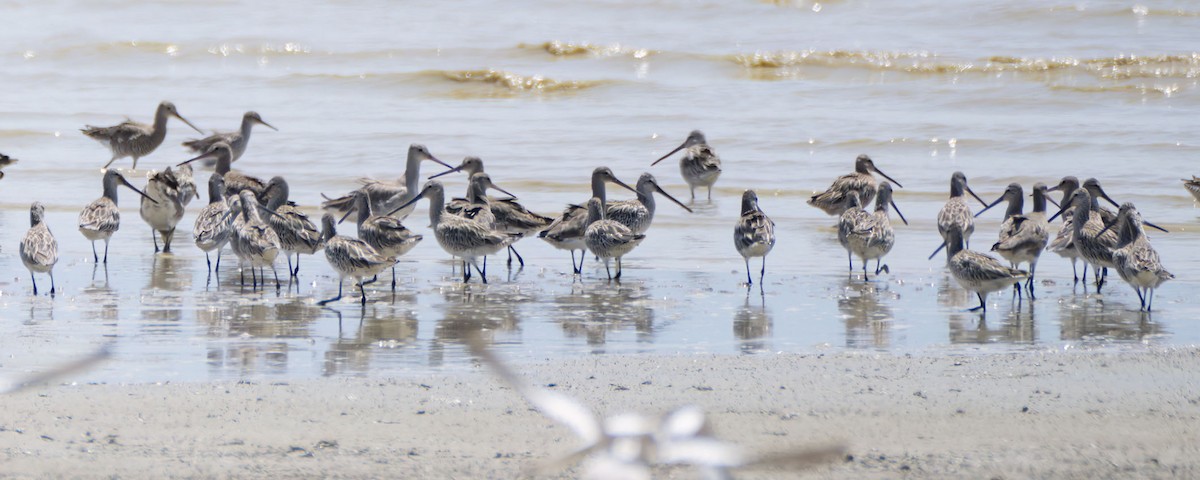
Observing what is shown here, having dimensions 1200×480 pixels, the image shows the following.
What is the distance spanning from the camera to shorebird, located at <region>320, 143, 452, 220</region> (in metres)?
11.6

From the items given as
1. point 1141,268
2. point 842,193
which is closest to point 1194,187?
point 842,193

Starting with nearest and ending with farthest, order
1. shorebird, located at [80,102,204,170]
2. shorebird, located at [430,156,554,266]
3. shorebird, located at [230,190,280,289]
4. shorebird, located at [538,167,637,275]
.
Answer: shorebird, located at [230,190,280,289]
shorebird, located at [538,167,637,275]
shorebird, located at [430,156,554,266]
shorebird, located at [80,102,204,170]

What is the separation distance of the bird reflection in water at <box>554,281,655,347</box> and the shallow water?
0.03 m

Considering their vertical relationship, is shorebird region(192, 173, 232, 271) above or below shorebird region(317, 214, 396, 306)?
above

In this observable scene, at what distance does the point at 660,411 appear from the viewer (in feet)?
17.9

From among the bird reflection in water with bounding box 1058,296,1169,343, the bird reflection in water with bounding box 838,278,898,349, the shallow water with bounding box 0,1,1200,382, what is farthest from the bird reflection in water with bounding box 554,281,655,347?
the bird reflection in water with bounding box 1058,296,1169,343

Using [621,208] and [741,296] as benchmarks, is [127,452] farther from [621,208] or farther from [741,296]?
[621,208]

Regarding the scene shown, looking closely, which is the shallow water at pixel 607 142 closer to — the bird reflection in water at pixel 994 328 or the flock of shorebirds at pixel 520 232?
the bird reflection in water at pixel 994 328

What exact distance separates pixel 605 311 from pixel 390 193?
477 centimetres

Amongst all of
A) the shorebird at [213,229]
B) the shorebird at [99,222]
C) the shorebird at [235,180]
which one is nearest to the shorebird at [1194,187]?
the shorebird at [235,180]

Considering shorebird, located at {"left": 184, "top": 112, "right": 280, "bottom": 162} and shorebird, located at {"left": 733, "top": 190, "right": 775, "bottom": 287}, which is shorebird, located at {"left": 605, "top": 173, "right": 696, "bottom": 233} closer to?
shorebird, located at {"left": 733, "top": 190, "right": 775, "bottom": 287}

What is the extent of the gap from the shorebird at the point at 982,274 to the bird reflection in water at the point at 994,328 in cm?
17

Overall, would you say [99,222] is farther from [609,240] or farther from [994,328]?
[994,328]

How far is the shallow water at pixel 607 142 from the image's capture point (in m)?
7.30
